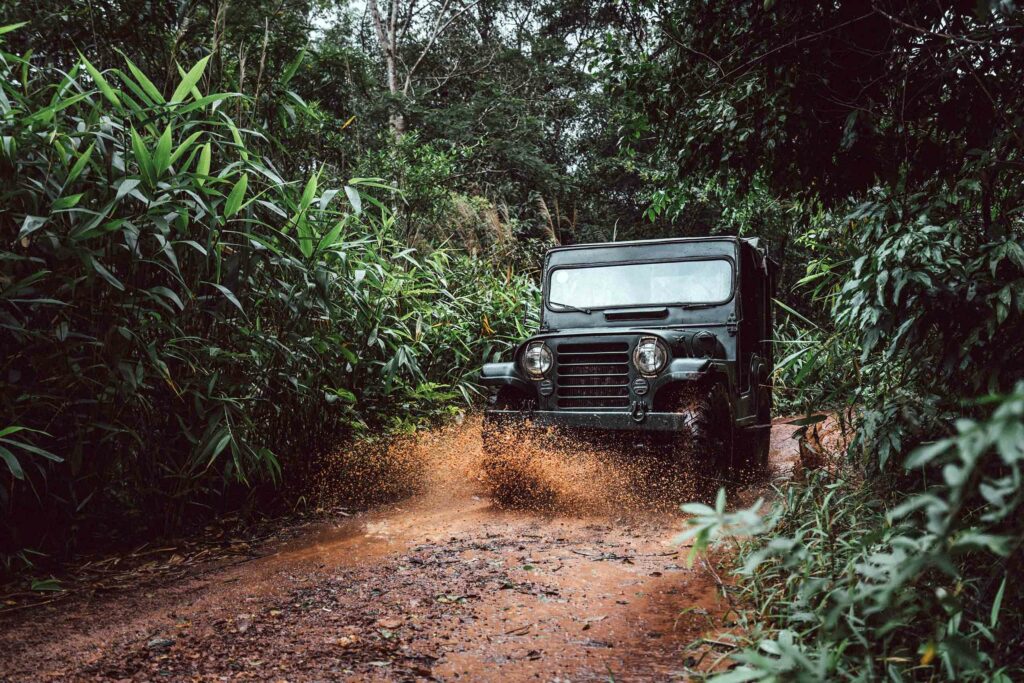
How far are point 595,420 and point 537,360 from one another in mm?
637

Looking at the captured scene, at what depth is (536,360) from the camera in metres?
5.44

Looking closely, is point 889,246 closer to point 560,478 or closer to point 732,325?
point 732,325

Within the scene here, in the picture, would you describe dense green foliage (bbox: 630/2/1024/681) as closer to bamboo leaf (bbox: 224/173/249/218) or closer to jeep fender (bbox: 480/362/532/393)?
jeep fender (bbox: 480/362/532/393)

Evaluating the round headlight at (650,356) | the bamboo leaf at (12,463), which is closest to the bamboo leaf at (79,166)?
the bamboo leaf at (12,463)

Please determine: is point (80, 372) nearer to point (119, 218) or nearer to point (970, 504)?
point (119, 218)

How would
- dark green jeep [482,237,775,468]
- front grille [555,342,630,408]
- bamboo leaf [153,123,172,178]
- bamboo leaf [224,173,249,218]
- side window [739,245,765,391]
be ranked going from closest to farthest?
bamboo leaf [153,123,172,178]
bamboo leaf [224,173,249,218]
dark green jeep [482,237,775,468]
front grille [555,342,630,408]
side window [739,245,765,391]

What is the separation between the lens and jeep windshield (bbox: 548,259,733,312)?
591cm

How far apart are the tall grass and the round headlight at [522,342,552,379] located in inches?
44.2

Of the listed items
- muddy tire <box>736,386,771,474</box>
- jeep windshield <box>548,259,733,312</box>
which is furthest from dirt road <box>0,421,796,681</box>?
jeep windshield <box>548,259,733,312</box>

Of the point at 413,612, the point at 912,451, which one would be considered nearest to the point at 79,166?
the point at 413,612

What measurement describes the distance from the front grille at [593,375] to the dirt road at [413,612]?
2.47ft

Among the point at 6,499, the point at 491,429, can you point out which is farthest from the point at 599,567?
the point at 6,499

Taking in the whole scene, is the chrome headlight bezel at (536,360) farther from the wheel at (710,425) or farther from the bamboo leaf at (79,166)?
the bamboo leaf at (79,166)

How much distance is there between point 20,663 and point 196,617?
25.6 inches
